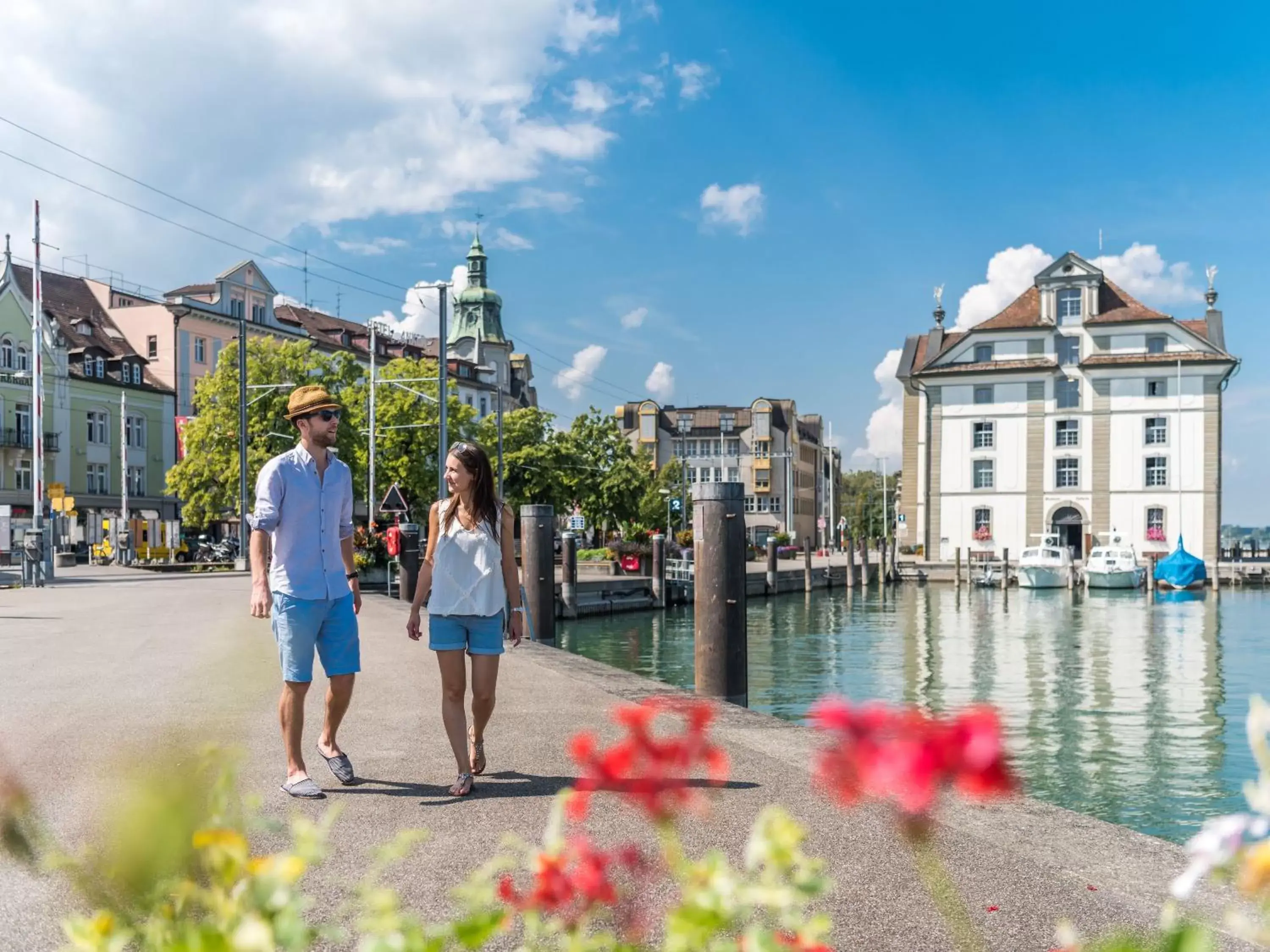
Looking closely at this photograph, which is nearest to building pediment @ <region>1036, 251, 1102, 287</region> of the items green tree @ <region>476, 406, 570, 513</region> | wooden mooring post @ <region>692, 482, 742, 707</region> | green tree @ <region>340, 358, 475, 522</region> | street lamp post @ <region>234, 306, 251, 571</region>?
green tree @ <region>476, 406, 570, 513</region>

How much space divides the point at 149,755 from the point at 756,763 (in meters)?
5.32

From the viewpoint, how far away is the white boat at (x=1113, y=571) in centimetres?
5522

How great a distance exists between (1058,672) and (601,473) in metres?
42.5

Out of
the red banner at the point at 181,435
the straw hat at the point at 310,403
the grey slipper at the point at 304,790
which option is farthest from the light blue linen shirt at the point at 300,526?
the red banner at the point at 181,435

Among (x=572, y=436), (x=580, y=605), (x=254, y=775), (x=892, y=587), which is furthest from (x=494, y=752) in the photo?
(x=572, y=436)

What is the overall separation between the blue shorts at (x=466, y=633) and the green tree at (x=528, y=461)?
184 feet

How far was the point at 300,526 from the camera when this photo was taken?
6.23 m

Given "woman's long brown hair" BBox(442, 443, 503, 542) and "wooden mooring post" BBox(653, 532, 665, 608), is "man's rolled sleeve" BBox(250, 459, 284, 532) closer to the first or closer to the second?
"woman's long brown hair" BBox(442, 443, 503, 542)

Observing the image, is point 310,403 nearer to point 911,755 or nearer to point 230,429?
point 911,755

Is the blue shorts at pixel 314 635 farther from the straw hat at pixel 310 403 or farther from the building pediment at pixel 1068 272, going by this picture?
the building pediment at pixel 1068 272

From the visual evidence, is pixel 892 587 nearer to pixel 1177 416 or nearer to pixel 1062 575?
pixel 1062 575

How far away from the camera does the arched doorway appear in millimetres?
67312

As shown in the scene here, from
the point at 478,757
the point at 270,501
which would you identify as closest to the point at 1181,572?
the point at 478,757

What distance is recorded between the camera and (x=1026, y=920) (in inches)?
162
